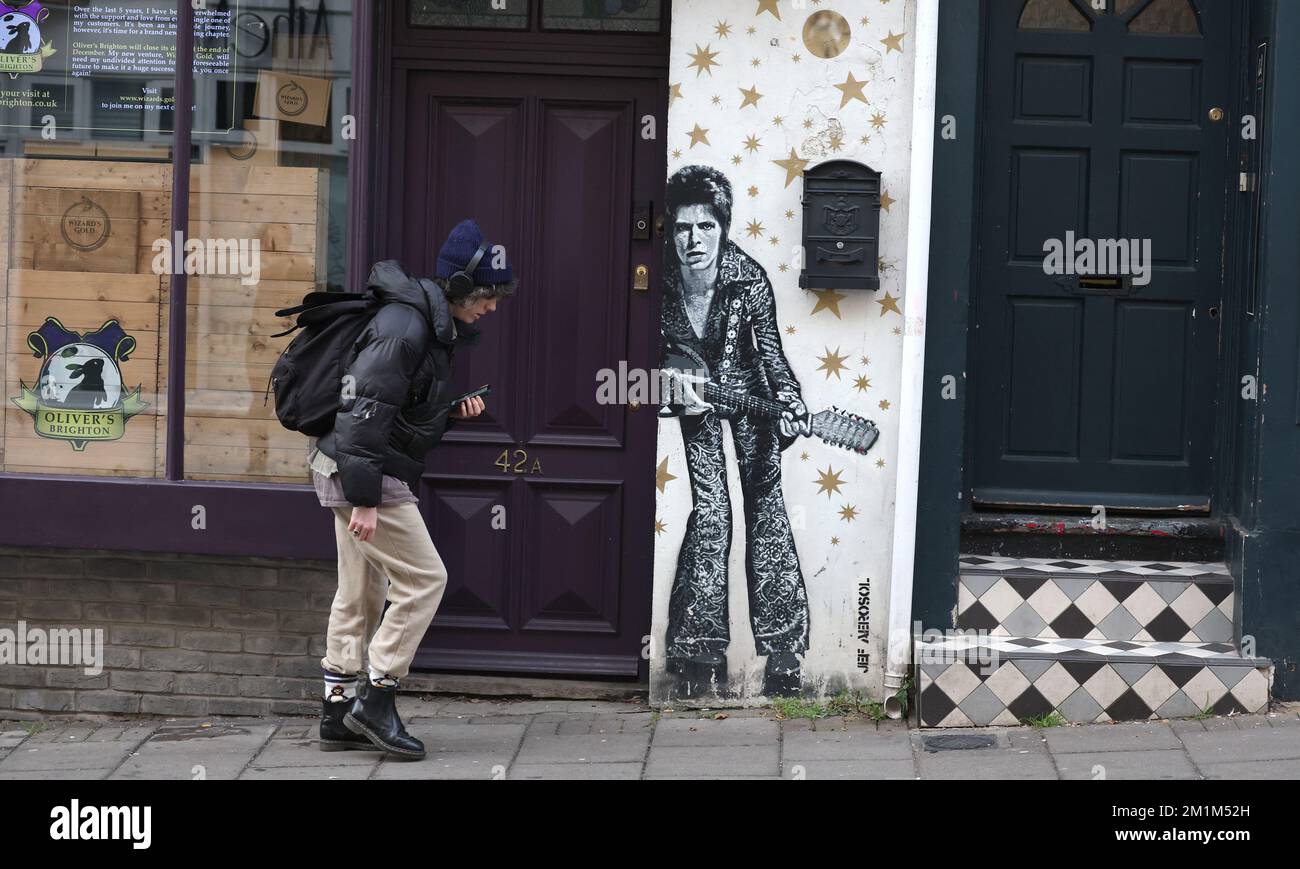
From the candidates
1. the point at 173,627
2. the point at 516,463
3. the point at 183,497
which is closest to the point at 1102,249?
the point at 516,463

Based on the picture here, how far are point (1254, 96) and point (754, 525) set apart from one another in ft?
8.72

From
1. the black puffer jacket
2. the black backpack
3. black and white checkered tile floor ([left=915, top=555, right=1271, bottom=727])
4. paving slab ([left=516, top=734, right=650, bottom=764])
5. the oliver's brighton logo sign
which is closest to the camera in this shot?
the black puffer jacket

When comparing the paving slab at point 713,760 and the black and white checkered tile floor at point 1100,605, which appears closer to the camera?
the paving slab at point 713,760

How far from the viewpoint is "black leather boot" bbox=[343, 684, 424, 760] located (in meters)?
5.75

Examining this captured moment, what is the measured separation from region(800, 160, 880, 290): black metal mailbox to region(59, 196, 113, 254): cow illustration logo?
117 inches

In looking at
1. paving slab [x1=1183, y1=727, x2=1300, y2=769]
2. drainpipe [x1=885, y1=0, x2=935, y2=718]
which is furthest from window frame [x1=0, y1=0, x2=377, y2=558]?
paving slab [x1=1183, y1=727, x2=1300, y2=769]

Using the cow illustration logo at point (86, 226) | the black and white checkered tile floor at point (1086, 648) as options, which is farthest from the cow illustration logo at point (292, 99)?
the black and white checkered tile floor at point (1086, 648)

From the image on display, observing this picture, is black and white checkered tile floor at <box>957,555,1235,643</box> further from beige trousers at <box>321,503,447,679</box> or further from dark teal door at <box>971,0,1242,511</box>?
beige trousers at <box>321,503,447,679</box>

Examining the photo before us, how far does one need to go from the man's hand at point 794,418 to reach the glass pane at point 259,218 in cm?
191

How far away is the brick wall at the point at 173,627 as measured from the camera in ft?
21.4

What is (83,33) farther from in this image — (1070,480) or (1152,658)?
(1152,658)

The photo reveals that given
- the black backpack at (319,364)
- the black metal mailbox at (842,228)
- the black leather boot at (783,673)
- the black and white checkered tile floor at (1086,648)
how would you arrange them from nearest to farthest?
the black backpack at (319,364)
the black and white checkered tile floor at (1086,648)
the black metal mailbox at (842,228)
the black leather boot at (783,673)

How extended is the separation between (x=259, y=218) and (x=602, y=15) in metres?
1.68

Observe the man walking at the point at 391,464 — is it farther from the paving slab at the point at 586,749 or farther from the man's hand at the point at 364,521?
the paving slab at the point at 586,749
